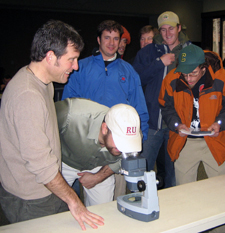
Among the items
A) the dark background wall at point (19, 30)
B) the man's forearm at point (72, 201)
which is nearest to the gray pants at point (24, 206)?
the man's forearm at point (72, 201)

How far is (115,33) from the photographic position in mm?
2207

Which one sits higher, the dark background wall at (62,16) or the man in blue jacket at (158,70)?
the dark background wall at (62,16)

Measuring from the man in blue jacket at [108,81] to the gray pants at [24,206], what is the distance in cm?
93

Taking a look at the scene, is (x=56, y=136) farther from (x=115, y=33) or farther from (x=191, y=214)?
(x=115, y=33)

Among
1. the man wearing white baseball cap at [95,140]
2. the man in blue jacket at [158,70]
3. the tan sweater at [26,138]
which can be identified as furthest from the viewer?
the man in blue jacket at [158,70]

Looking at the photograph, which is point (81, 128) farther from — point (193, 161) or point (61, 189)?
point (193, 161)

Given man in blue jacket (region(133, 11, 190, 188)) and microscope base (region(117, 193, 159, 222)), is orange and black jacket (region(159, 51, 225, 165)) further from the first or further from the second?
microscope base (region(117, 193, 159, 222))

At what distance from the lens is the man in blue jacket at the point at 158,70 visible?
2307 millimetres

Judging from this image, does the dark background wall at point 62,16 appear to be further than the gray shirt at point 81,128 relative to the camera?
Yes

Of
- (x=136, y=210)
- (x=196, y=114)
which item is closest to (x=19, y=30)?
(x=196, y=114)

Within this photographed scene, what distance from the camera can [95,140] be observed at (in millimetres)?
1562

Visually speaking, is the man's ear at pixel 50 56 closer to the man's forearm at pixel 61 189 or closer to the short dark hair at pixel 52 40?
the short dark hair at pixel 52 40

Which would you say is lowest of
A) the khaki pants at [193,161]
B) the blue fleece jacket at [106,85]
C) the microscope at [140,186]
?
the khaki pants at [193,161]

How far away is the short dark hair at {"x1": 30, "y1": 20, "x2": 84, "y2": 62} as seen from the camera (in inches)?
46.9
